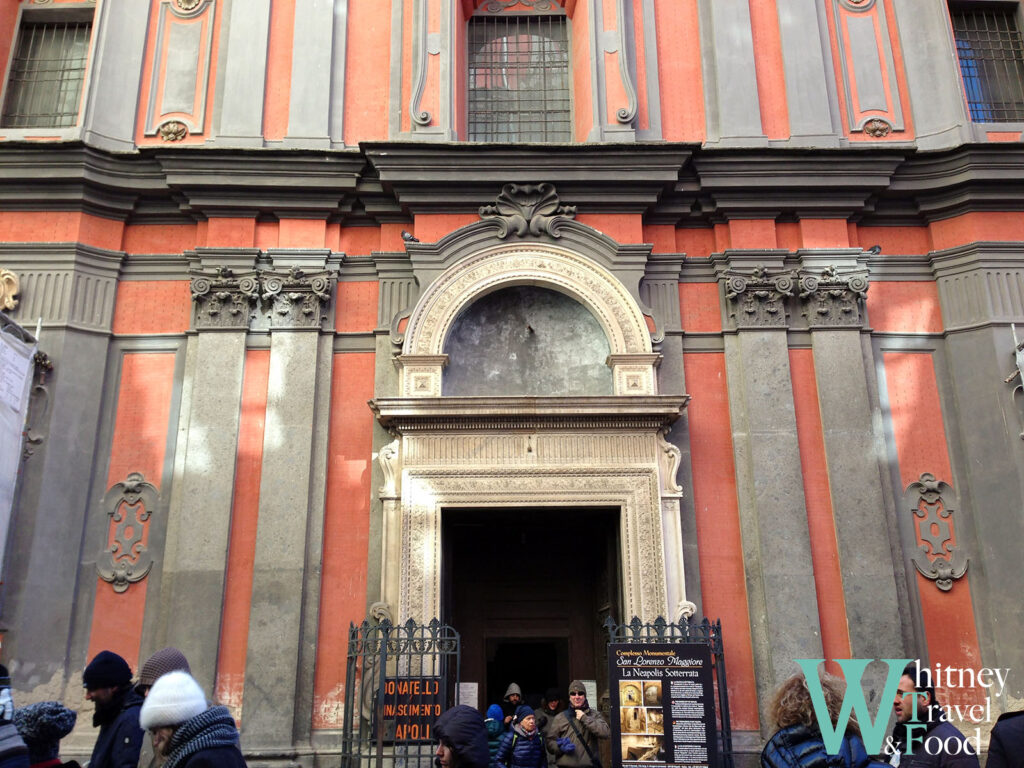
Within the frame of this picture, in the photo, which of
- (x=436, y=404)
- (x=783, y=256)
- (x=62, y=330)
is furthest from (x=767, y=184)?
(x=62, y=330)

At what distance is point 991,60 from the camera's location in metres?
13.2

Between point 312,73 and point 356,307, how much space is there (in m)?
3.33

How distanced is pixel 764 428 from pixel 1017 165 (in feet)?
15.8

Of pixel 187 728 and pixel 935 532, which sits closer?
pixel 187 728

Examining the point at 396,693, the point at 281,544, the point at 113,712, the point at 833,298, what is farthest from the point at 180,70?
the point at 113,712

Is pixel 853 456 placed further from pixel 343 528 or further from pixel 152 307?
pixel 152 307

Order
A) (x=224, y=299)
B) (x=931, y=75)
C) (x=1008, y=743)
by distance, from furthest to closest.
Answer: (x=931, y=75) < (x=224, y=299) < (x=1008, y=743)

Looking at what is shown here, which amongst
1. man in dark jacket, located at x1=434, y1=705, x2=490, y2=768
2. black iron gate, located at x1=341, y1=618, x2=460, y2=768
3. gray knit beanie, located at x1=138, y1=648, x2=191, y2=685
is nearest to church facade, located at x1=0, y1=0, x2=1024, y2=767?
black iron gate, located at x1=341, y1=618, x2=460, y2=768

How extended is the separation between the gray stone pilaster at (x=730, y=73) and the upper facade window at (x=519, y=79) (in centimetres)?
197

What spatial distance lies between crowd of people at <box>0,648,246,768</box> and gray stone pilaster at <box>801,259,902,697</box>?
759cm

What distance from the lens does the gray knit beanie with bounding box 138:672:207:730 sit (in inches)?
152

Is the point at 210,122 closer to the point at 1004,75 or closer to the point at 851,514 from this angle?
the point at 851,514

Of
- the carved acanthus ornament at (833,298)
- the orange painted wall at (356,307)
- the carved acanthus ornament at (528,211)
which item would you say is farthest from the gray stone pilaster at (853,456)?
the orange painted wall at (356,307)

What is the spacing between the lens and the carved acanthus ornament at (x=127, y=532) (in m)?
10.4
